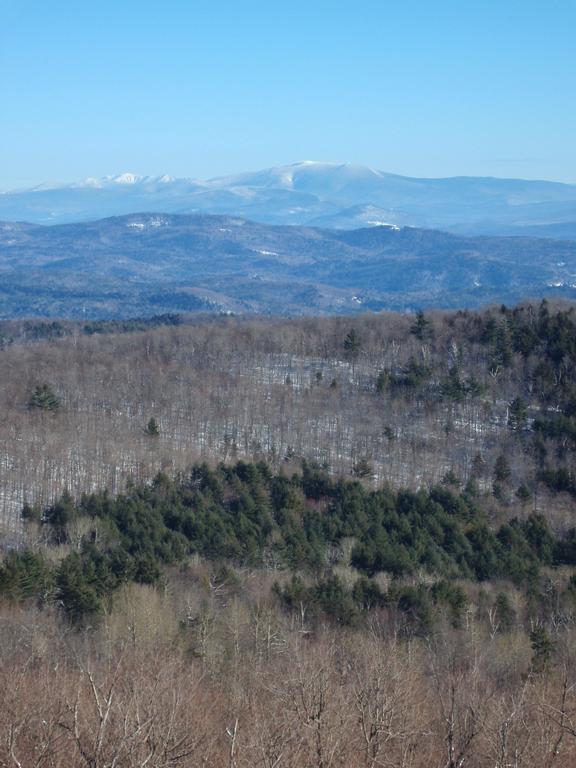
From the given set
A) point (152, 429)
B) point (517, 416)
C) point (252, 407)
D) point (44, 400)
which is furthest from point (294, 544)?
point (44, 400)

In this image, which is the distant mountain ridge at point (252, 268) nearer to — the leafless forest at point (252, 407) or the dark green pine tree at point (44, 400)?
the leafless forest at point (252, 407)

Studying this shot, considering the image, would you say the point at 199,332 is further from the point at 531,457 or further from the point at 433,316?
the point at 531,457

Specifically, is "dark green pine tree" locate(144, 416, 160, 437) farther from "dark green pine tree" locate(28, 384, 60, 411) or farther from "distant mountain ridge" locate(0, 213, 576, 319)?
"distant mountain ridge" locate(0, 213, 576, 319)

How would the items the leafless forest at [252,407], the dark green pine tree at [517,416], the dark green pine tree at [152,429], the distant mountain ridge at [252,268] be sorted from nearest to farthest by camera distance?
the leafless forest at [252,407] < the dark green pine tree at [152,429] < the dark green pine tree at [517,416] < the distant mountain ridge at [252,268]

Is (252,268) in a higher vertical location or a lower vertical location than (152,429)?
higher

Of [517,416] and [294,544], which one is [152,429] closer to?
[294,544]

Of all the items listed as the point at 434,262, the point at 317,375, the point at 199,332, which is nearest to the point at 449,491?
the point at 317,375

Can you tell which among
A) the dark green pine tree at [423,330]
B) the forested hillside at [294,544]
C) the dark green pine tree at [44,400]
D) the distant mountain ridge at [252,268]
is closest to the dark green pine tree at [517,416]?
the forested hillside at [294,544]

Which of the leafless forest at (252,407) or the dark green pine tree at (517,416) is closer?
the leafless forest at (252,407)

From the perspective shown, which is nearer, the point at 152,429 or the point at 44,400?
the point at 152,429
